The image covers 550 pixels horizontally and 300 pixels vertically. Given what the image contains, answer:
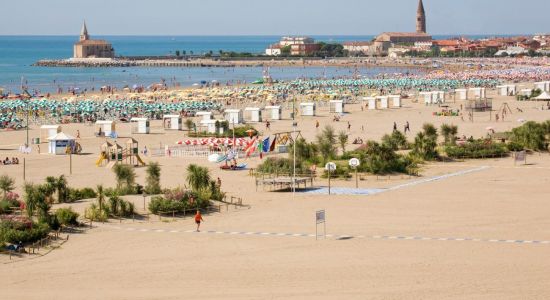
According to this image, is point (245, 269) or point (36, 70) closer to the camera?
point (245, 269)

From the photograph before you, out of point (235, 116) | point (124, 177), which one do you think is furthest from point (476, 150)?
point (235, 116)

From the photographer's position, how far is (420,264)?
60.1 ft

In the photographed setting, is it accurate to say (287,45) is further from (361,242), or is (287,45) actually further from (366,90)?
(361,242)

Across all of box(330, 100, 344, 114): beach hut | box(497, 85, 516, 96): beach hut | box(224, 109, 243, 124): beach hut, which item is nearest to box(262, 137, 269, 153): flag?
box(224, 109, 243, 124): beach hut

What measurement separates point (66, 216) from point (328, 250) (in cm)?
606

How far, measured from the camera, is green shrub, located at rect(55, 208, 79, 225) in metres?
21.8

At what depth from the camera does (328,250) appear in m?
19.6

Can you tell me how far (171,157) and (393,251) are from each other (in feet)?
61.1

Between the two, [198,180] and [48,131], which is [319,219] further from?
[48,131]

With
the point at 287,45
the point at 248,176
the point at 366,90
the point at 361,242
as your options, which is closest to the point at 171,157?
the point at 248,176

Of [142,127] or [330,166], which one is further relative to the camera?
[142,127]

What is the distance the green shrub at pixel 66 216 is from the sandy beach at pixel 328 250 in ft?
1.89

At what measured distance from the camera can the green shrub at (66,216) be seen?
21.8 meters

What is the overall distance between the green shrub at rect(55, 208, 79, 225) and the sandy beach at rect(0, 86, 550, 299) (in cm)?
58
